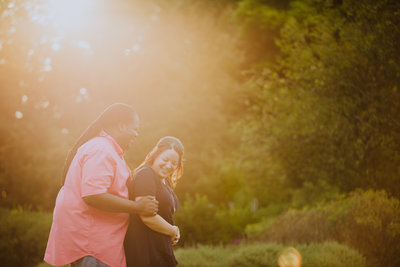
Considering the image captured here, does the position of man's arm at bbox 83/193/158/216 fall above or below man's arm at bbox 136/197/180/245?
above

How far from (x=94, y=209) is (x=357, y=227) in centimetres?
656

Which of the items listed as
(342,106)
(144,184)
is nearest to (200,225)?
(342,106)

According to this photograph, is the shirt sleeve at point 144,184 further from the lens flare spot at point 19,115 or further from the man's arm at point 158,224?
the lens flare spot at point 19,115

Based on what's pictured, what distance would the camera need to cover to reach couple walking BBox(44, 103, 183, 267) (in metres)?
2.58

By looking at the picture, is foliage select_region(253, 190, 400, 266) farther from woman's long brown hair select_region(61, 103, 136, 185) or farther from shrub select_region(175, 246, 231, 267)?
woman's long brown hair select_region(61, 103, 136, 185)

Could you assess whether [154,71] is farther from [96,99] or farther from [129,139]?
[129,139]

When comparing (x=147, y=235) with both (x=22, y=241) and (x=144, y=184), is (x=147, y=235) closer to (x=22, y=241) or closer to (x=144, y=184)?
(x=144, y=184)

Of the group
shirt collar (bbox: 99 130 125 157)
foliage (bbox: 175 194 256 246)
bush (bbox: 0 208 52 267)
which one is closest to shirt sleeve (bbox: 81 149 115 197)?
shirt collar (bbox: 99 130 125 157)

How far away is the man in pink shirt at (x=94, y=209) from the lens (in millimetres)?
2547

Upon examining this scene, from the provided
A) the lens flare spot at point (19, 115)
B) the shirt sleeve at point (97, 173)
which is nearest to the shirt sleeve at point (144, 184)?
the shirt sleeve at point (97, 173)

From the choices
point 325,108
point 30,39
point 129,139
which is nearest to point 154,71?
point 30,39

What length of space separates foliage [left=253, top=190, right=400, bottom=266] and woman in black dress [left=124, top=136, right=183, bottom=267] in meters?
5.49

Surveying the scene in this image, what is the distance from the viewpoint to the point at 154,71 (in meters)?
21.0

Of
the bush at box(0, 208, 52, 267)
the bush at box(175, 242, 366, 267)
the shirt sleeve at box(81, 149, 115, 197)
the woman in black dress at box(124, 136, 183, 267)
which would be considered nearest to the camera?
the shirt sleeve at box(81, 149, 115, 197)
